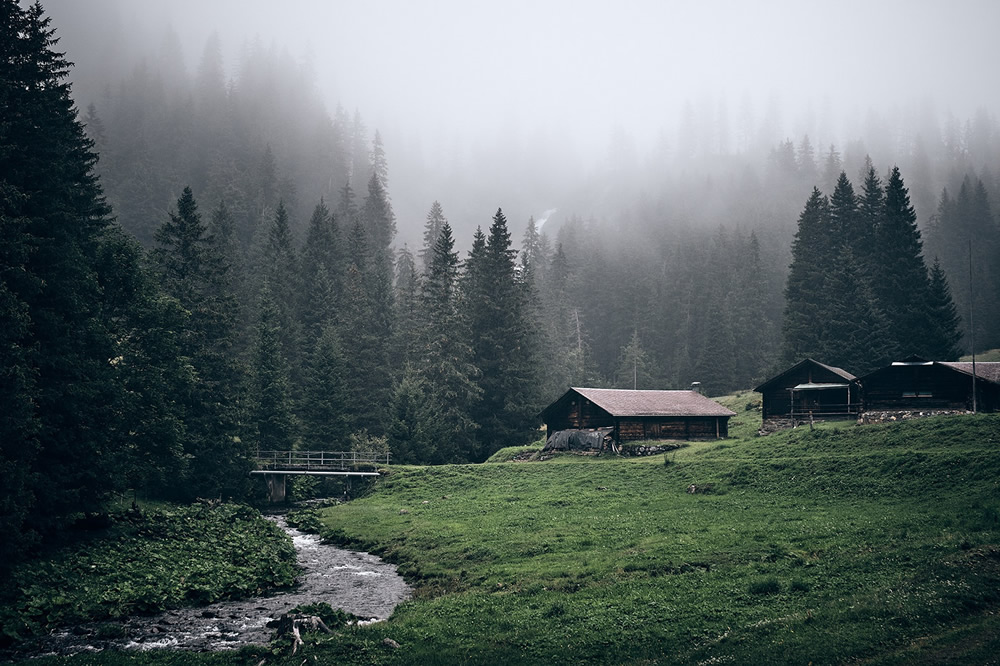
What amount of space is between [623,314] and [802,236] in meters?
47.9

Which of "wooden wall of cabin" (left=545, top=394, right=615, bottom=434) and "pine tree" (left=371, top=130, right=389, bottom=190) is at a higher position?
"pine tree" (left=371, top=130, right=389, bottom=190)

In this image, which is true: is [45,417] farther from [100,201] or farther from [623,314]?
[623,314]

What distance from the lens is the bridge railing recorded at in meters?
57.9

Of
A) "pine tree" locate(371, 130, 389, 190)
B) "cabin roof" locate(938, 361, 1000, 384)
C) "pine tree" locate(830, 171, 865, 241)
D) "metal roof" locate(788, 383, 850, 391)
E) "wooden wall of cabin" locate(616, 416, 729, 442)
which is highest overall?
"pine tree" locate(371, 130, 389, 190)

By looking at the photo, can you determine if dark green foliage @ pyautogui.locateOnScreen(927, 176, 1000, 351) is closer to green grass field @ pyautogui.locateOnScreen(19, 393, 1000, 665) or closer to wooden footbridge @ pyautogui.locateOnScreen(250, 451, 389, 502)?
green grass field @ pyautogui.locateOnScreen(19, 393, 1000, 665)

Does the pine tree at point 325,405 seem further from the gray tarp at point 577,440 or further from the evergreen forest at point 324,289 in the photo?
the gray tarp at point 577,440

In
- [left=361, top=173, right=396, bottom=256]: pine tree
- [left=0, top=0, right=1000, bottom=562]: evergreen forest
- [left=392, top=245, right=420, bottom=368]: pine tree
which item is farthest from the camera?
[left=361, top=173, right=396, bottom=256]: pine tree

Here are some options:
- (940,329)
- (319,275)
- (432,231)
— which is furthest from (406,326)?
(940,329)

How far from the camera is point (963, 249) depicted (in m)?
131

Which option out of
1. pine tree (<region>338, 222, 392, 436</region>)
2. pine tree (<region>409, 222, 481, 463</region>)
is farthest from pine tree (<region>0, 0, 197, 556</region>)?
pine tree (<region>338, 222, 392, 436</region>)

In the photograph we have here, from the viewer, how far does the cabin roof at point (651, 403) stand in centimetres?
6138

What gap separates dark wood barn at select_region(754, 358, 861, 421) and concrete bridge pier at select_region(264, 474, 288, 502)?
142 ft

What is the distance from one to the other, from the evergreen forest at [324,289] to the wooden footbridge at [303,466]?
1862 millimetres

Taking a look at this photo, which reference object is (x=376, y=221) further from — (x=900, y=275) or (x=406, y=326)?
(x=900, y=275)
